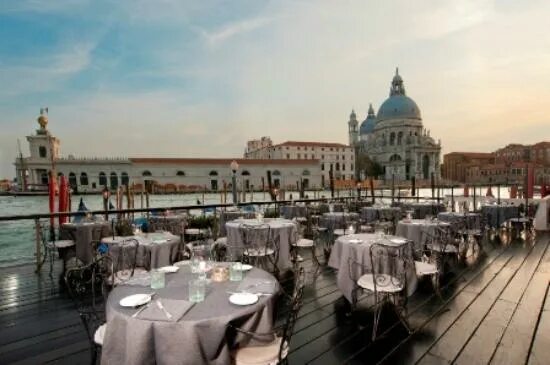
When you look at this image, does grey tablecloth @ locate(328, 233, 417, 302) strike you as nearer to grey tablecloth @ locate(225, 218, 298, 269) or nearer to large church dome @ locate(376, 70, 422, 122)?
grey tablecloth @ locate(225, 218, 298, 269)

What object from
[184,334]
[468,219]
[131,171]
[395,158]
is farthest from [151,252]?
[395,158]

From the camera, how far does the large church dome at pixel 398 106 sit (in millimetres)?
79000

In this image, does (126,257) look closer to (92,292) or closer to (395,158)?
(92,292)

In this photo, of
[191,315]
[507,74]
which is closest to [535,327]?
[191,315]

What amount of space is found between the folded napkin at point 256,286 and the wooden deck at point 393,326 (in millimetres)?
876

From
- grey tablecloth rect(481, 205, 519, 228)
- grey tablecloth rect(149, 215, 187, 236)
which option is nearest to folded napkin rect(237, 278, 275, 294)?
grey tablecloth rect(149, 215, 187, 236)

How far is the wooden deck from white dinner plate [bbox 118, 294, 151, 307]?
1.26 metres

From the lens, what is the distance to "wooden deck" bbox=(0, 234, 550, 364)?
9.05 feet

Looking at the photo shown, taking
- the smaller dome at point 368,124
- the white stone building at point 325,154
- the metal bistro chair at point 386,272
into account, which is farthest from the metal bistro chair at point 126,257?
the smaller dome at point 368,124

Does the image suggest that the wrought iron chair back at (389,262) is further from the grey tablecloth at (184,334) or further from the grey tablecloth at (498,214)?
the grey tablecloth at (498,214)

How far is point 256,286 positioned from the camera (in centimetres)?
235

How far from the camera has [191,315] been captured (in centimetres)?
183

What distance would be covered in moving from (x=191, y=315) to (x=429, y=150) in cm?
8816

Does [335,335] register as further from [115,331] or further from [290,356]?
[115,331]
